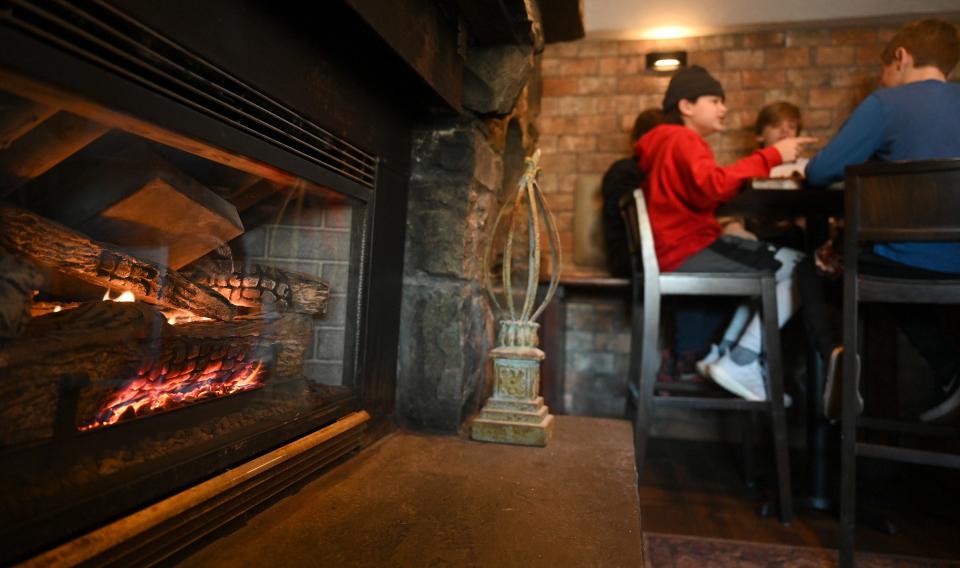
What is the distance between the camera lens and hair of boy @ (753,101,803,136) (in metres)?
3.09

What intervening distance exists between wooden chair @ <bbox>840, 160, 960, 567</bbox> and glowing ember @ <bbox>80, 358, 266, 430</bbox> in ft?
5.44

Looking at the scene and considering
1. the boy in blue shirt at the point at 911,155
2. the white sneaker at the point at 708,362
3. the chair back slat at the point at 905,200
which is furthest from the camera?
the white sneaker at the point at 708,362

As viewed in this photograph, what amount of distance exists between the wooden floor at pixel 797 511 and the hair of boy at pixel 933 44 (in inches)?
67.4

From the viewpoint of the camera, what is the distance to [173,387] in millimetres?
878

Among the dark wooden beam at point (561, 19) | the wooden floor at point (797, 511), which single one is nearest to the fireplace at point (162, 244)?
the dark wooden beam at point (561, 19)

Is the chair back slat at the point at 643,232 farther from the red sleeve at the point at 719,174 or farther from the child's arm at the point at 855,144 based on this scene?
the child's arm at the point at 855,144

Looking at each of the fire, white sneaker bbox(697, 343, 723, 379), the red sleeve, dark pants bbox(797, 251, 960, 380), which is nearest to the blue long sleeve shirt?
the red sleeve

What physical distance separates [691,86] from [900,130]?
→ 3.14 feet

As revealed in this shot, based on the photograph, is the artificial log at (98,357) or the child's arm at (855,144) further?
the child's arm at (855,144)

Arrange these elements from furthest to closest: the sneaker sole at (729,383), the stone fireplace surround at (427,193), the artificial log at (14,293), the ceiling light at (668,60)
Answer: the ceiling light at (668,60), the sneaker sole at (729,383), the stone fireplace surround at (427,193), the artificial log at (14,293)

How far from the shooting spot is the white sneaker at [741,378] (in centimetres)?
217

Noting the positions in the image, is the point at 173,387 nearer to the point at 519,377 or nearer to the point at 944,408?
the point at 519,377

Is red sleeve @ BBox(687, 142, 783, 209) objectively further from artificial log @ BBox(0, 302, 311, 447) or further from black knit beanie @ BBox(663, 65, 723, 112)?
artificial log @ BBox(0, 302, 311, 447)

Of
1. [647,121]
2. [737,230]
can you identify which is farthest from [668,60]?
[737,230]
